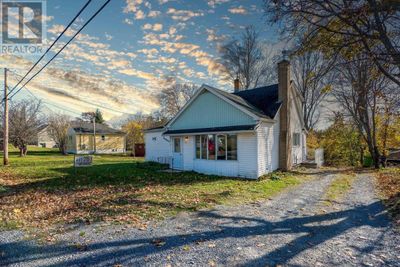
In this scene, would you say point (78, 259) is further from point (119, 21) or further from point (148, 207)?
point (119, 21)

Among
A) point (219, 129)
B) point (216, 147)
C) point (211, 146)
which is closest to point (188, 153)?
point (211, 146)

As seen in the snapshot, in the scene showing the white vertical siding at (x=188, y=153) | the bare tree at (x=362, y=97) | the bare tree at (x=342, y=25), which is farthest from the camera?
the bare tree at (x=362, y=97)

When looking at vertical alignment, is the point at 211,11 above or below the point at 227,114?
above

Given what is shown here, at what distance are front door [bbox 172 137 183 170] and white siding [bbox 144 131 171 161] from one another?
5028 mm

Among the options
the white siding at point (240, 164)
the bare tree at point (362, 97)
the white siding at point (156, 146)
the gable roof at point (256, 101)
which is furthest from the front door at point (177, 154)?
the bare tree at point (362, 97)

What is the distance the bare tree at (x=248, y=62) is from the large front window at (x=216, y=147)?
19.3m

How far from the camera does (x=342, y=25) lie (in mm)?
9531

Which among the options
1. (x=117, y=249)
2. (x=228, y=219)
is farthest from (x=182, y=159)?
(x=117, y=249)

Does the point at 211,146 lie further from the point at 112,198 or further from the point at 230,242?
the point at 230,242

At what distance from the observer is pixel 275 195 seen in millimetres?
10578

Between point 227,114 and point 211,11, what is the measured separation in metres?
6.06

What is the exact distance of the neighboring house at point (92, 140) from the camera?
1656 inches

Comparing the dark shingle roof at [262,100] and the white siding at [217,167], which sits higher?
the dark shingle roof at [262,100]

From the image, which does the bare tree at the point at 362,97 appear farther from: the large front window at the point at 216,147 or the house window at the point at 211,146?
the house window at the point at 211,146
